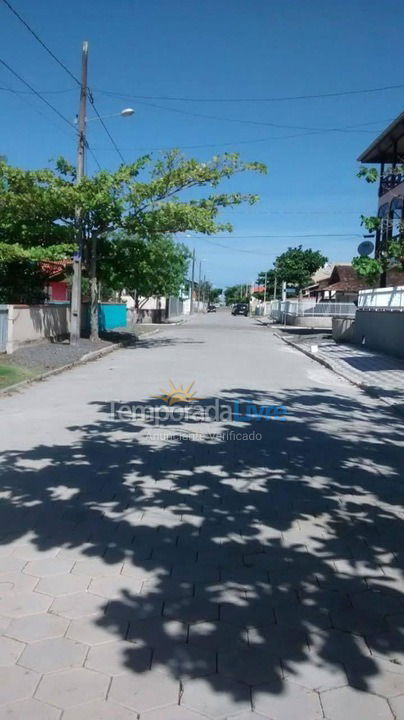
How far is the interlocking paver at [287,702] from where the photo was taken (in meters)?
2.45

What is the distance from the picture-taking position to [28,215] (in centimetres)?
1886

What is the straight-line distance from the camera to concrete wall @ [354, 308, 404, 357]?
18047mm

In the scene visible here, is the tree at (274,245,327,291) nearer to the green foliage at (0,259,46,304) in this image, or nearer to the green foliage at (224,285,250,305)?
the green foliage at (0,259,46,304)

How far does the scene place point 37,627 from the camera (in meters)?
3.06

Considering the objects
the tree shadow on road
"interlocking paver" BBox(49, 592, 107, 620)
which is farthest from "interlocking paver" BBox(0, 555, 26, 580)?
"interlocking paver" BBox(49, 592, 107, 620)

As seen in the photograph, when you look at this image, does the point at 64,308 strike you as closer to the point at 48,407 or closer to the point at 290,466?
the point at 48,407

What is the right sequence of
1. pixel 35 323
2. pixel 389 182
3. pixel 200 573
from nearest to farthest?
1. pixel 200 573
2. pixel 35 323
3. pixel 389 182

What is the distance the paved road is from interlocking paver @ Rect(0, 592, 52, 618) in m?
0.01

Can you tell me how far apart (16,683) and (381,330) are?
1925 centimetres

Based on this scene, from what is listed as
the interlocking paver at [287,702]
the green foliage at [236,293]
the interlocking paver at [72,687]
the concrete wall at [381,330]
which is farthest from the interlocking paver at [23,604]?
the green foliage at [236,293]

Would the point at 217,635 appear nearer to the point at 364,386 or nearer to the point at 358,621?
the point at 358,621

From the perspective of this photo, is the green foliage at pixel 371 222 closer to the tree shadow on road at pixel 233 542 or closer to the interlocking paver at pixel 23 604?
the tree shadow on road at pixel 233 542

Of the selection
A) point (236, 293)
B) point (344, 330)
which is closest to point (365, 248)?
point (344, 330)

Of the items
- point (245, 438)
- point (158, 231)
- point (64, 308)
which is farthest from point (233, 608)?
point (64, 308)
